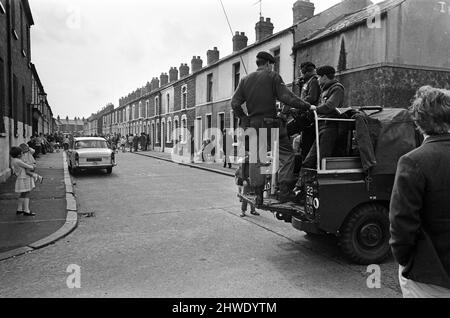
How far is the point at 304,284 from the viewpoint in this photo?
4.19 meters

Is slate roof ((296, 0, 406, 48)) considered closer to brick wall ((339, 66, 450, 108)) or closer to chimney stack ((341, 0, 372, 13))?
chimney stack ((341, 0, 372, 13))

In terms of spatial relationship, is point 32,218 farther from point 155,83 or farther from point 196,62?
point 155,83

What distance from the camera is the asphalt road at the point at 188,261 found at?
4023 mm

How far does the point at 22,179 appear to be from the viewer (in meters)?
7.23

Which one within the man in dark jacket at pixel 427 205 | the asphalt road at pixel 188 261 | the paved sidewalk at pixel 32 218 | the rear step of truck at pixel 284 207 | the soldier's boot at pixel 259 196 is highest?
the man in dark jacket at pixel 427 205

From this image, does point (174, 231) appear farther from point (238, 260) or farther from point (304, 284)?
point (304, 284)

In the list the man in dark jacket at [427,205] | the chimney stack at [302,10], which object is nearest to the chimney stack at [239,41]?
the chimney stack at [302,10]

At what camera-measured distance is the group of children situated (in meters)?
7.20

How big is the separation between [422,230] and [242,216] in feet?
19.0

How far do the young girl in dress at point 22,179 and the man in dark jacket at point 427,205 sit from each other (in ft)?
23.1

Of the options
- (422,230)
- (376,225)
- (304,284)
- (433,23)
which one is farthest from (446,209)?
(433,23)

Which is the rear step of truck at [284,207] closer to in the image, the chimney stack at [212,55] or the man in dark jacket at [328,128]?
the man in dark jacket at [328,128]

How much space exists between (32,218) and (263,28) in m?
17.1
